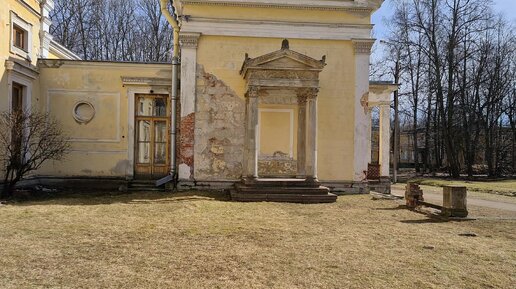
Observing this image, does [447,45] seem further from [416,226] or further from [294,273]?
[294,273]

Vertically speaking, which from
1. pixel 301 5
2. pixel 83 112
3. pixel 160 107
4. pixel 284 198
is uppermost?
pixel 301 5

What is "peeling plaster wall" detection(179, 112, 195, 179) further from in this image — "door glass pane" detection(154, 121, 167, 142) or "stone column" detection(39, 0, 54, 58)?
"stone column" detection(39, 0, 54, 58)

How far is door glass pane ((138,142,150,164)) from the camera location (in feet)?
51.7

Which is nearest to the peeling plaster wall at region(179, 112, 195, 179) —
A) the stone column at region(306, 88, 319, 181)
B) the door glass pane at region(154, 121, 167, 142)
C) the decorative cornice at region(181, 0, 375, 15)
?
the door glass pane at region(154, 121, 167, 142)

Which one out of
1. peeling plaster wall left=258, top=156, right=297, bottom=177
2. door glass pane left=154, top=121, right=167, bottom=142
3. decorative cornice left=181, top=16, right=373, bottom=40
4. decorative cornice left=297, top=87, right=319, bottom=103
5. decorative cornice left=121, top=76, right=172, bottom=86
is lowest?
peeling plaster wall left=258, top=156, right=297, bottom=177

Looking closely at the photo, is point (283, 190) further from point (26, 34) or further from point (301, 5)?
point (26, 34)

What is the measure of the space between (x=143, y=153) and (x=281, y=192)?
5891 mm

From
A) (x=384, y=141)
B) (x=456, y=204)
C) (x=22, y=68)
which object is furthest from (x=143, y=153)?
(x=456, y=204)

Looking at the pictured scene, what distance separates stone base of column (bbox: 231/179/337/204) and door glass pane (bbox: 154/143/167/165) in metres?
3.88

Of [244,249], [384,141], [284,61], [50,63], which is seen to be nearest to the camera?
[244,249]

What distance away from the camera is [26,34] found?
14.3 meters

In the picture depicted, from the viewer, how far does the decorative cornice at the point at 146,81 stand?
15.3 meters

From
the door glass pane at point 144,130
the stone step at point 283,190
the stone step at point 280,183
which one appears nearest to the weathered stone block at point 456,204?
the stone step at point 283,190

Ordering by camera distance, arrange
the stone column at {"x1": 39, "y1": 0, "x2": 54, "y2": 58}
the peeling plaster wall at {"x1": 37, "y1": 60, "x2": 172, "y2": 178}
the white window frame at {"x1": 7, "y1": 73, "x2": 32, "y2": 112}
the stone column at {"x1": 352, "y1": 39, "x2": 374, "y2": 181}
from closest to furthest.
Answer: the white window frame at {"x1": 7, "y1": 73, "x2": 32, "y2": 112} < the peeling plaster wall at {"x1": 37, "y1": 60, "x2": 172, "y2": 178} < the stone column at {"x1": 39, "y1": 0, "x2": 54, "y2": 58} < the stone column at {"x1": 352, "y1": 39, "x2": 374, "y2": 181}
